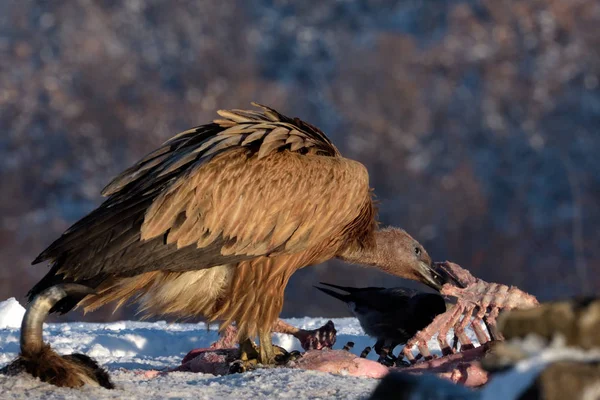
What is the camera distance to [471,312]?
5.49 metres

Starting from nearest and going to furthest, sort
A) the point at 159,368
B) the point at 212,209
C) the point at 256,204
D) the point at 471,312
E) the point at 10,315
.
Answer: the point at 212,209, the point at 256,204, the point at 471,312, the point at 159,368, the point at 10,315

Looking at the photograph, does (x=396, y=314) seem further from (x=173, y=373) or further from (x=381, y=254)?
(x=173, y=373)

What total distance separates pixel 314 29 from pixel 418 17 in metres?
4.40

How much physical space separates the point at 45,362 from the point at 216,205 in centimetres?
158

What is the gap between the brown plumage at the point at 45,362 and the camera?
12.2 feet

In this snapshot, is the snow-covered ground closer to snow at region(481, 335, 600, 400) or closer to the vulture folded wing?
the vulture folded wing

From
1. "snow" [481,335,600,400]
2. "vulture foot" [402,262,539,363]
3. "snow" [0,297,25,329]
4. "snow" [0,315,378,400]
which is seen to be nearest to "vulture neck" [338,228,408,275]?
"snow" [0,315,378,400]

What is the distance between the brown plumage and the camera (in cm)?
372

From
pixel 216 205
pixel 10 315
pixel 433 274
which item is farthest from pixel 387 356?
pixel 10 315

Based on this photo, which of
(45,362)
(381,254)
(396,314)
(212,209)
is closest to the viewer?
(45,362)

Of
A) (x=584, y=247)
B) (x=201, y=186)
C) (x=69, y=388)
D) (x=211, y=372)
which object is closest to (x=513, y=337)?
(x=69, y=388)

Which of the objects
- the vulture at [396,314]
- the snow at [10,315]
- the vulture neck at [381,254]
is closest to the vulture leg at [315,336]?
the vulture at [396,314]

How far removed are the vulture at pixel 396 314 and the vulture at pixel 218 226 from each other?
1.97ft

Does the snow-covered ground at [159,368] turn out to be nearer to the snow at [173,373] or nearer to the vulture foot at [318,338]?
the snow at [173,373]
